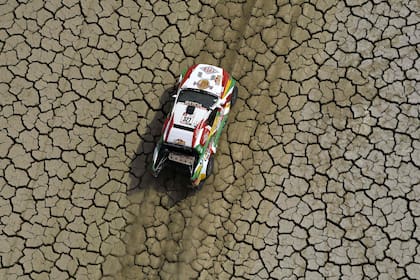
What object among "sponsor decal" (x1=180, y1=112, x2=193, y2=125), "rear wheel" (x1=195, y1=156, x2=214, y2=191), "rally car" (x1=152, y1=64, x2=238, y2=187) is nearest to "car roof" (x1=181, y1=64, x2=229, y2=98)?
"rally car" (x1=152, y1=64, x2=238, y2=187)

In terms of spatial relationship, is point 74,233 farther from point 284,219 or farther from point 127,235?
point 284,219

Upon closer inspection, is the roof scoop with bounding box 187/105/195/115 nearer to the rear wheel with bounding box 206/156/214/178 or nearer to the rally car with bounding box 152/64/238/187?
the rally car with bounding box 152/64/238/187

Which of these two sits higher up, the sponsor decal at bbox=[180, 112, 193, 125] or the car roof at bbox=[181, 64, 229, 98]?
the car roof at bbox=[181, 64, 229, 98]

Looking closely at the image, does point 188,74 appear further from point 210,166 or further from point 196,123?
point 210,166

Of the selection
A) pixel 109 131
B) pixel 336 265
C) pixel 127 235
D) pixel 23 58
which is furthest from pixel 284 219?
pixel 23 58

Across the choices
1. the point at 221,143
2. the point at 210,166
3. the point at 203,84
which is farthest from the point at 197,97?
the point at 210,166

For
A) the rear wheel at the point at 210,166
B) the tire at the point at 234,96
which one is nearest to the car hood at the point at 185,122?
the rear wheel at the point at 210,166
